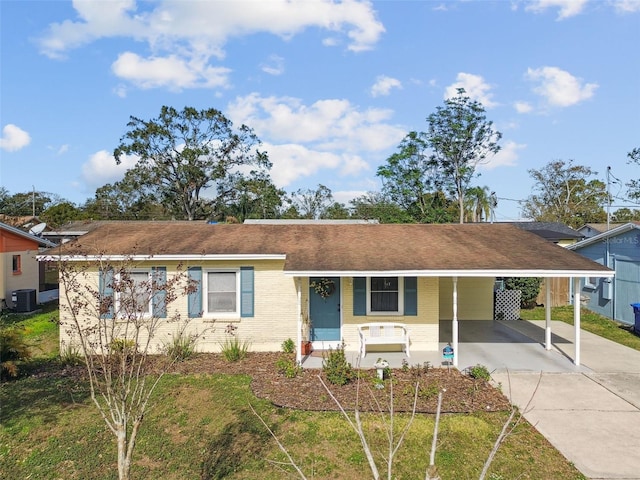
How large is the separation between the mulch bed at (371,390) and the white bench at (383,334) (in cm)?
102

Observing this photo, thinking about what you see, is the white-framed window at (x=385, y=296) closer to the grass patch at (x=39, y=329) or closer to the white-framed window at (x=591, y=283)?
the grass patch at (x=39, y=329)

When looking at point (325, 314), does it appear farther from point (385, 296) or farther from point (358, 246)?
point (358, 246)

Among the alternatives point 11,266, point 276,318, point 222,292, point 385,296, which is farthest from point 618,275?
point 11,266

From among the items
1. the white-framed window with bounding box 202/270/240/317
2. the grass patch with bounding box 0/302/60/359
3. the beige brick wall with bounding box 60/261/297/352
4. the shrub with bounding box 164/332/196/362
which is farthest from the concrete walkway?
the grass patch with bounding box 0/302/60/359

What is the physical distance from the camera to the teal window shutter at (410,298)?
1191 centimetres

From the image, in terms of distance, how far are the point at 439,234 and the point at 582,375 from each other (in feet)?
18.7

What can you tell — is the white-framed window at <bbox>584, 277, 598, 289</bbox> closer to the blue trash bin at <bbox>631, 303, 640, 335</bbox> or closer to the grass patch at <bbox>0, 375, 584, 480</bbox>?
the blue trash bin at <bbox>631, 303, 640, 335</bbox>

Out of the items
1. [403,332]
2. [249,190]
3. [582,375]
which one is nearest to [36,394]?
[403,332]

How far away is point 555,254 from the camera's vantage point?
455 inches

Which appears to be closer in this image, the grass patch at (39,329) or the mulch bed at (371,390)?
the mulch bed at (371,390)

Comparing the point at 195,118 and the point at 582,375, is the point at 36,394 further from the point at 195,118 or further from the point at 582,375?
the point at 195,118

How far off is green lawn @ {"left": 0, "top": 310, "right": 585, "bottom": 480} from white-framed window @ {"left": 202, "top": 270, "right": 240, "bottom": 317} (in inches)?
131

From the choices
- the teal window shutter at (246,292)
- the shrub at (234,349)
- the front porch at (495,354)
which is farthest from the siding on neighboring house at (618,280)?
the shrub at (234,349)

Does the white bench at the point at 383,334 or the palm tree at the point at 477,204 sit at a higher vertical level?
the palm tree at the point at 477,204
